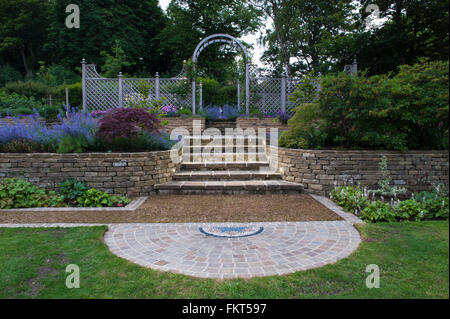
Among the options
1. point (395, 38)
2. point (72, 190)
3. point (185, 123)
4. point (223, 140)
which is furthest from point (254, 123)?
point (72, 190)

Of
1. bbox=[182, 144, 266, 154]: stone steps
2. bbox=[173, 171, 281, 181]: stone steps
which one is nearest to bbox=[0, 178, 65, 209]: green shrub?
bbox=[173, 171, 281, 181]: stone steps

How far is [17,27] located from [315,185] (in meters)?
27.2

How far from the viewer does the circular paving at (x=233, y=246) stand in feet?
8.93

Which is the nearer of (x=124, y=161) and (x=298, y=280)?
(x=298, y=280)

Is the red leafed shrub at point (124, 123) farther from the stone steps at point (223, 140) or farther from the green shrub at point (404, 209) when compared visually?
the green shrub at point (404, 209)

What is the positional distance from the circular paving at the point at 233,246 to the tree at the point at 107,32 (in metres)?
17.7

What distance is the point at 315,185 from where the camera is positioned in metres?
5.47

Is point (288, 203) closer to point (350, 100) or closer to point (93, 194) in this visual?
point (350, 100)

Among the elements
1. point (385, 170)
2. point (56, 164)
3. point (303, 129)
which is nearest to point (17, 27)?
point (56, 164)

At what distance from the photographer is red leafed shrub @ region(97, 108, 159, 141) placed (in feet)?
17.6

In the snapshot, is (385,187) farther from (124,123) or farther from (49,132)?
(49,132)

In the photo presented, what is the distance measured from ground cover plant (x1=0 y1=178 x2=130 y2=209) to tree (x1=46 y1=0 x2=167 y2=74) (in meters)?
15.6
